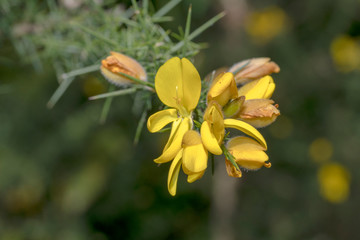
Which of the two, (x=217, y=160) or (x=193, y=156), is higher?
(x=193, y=156)

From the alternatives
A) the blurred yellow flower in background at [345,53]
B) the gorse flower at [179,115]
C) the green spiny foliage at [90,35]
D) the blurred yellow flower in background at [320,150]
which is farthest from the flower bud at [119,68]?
the blurred yellow flower in background at [345,53]

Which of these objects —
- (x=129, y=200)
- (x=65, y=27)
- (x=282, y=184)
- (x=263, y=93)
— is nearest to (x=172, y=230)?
(x=129, y=200)

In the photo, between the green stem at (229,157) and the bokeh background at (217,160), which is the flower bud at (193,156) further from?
the bokeh background at (217,160)

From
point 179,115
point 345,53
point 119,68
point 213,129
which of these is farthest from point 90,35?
point 345,53

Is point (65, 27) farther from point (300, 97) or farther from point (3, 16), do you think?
point (300, 97)

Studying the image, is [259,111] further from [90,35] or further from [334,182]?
[334,182]

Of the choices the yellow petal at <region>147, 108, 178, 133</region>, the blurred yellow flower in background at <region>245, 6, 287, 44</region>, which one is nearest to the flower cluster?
the yellow petal at <region>147, 108, 178, 133</region>
